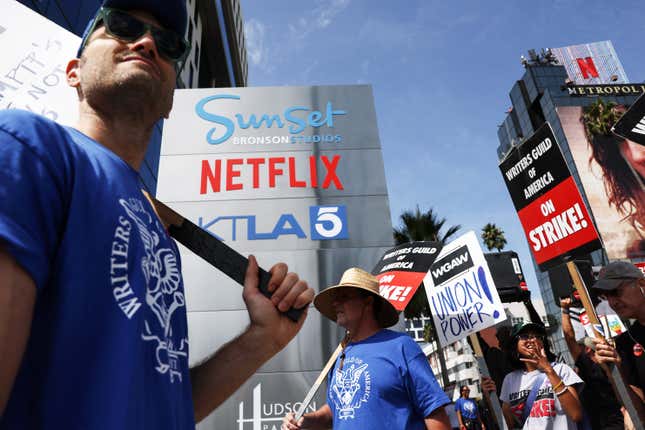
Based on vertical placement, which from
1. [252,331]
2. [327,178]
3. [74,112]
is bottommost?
[252,331]

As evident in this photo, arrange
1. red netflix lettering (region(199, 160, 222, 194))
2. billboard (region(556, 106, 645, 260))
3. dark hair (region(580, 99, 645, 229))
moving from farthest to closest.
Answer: dark hair (region(580, 99, 645, 229)) → billboard (region(556, 106, 645, 260)) → red netflix lettering (region(199, 160, 222, 194))

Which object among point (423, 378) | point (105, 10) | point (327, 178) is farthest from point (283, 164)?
point (105, 10)

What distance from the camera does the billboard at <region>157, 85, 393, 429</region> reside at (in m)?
6.55

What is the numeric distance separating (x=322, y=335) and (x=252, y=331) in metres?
5.75

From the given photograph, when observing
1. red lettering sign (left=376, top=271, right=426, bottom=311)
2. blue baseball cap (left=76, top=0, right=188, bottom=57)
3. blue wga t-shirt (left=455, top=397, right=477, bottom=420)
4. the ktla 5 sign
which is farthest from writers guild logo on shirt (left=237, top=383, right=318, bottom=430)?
blue wga t-shirt (left=455, top=397, right=477, bottom=420)

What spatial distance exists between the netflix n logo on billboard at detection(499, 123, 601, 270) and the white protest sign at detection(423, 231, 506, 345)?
78 cm

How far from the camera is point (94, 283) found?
750mm

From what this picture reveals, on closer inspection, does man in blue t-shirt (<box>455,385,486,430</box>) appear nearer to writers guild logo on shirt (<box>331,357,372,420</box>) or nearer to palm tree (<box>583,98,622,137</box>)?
writers guild logo on shirt (<box>331,357,372,420</box>)

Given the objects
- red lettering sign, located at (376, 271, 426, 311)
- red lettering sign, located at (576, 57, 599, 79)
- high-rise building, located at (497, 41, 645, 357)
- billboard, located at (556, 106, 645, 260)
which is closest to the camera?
red lettering sign, located at (376, 271, 426, 311)

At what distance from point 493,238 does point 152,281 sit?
44.8 meters

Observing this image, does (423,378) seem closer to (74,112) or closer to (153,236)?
(153,236)

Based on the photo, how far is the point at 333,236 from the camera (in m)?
7.37

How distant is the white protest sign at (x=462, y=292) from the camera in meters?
4.96

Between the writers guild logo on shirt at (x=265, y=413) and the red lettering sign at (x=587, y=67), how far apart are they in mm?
79492
